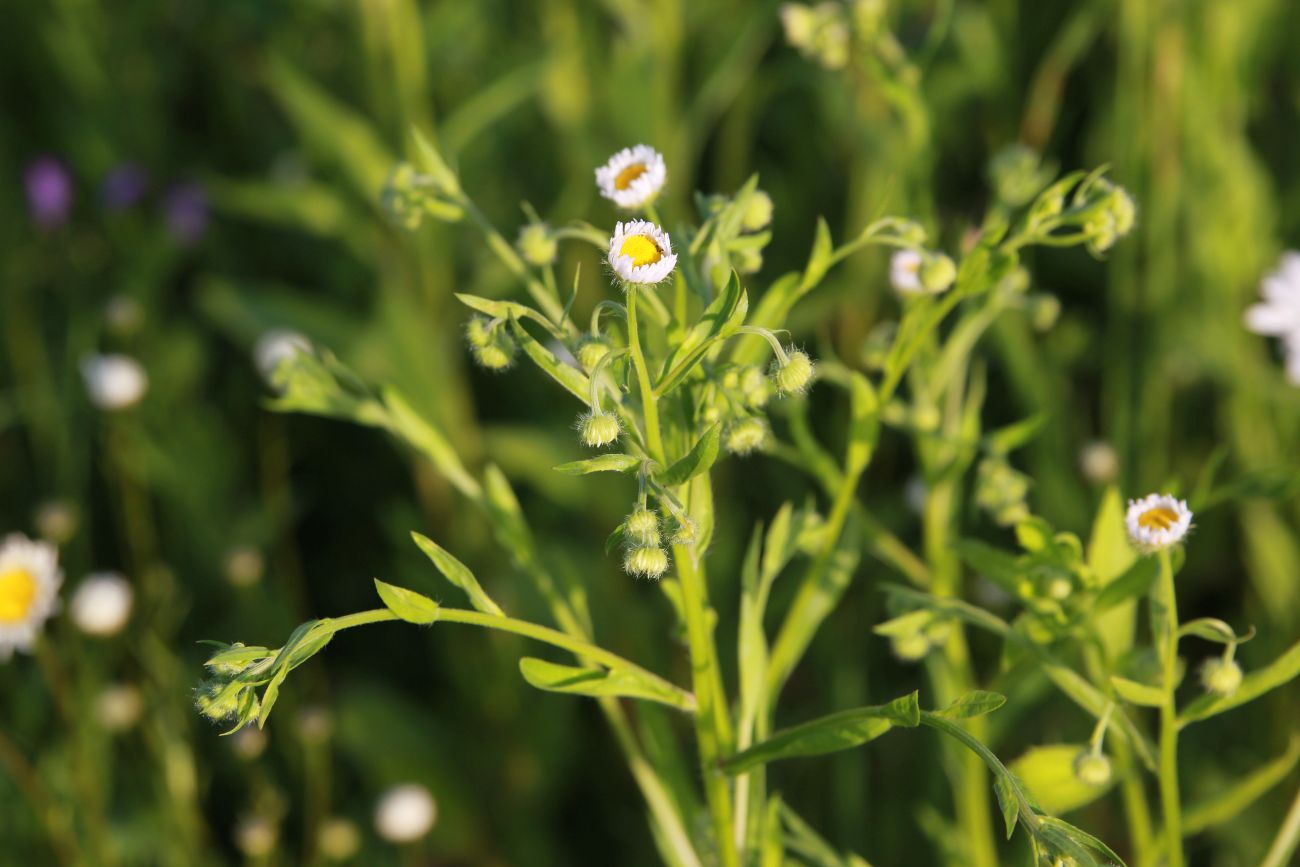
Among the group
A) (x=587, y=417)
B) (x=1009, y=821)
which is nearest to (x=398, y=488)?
(x=587, y=417)

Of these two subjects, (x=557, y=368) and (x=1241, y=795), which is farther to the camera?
(x=1241, y=795)

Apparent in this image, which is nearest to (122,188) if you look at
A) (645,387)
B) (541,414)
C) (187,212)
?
(187,212)

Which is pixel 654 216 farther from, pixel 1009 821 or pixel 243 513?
pixel 243 513

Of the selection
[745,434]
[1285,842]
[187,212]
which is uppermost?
[187,212]

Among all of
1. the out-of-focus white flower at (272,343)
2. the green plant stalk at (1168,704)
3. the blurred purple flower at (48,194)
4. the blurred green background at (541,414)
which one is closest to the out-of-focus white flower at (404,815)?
the blurred green background at (541,414)

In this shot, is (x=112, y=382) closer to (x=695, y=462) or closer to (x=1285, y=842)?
(x=695, y=462)

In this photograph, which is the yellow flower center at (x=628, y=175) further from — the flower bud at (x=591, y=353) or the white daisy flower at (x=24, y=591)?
the white daisy flower at (x=24, y=591)

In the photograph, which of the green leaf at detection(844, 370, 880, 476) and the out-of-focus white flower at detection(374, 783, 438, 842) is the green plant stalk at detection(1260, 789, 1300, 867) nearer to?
the green leaf at detection(844, 370, 880, 476)
